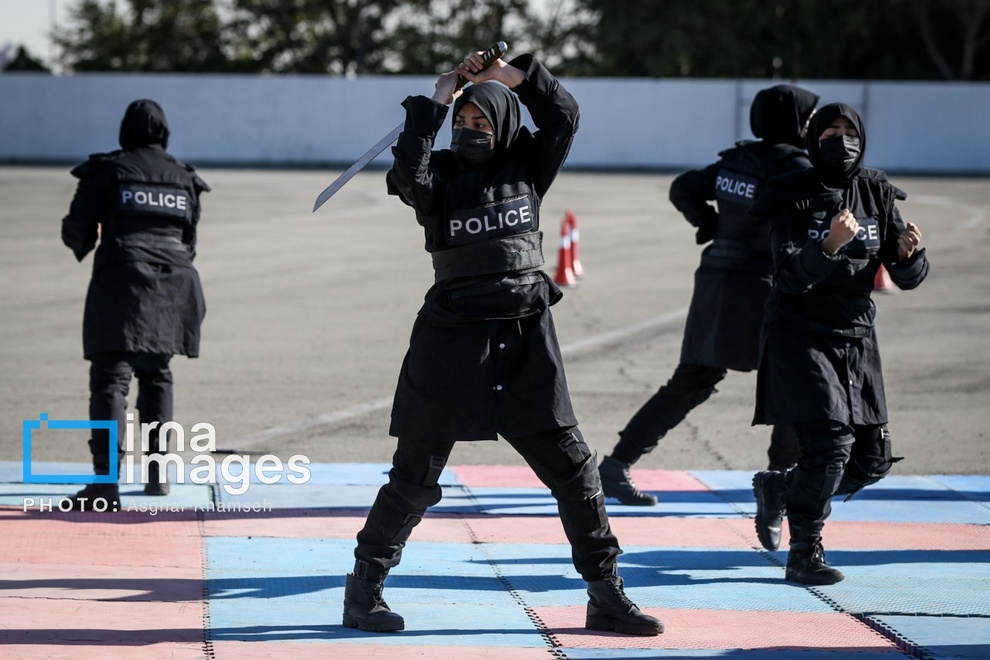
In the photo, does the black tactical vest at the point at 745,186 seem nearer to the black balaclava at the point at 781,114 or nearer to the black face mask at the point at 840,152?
the black balaclava at the point at 781,114

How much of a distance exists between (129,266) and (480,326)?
2443mm

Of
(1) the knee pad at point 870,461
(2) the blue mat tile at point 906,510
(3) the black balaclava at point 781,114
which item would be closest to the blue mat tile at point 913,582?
(1) the knee pad at point 870,461

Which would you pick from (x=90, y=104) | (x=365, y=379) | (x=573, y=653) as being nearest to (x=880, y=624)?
(x=573, y=653)

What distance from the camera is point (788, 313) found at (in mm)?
5262

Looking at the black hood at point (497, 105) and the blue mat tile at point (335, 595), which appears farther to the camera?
the blue mat tile at point (335, 595)

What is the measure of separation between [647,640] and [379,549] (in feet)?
2.97

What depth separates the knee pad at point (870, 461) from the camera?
5.36m

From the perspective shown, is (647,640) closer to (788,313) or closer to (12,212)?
(788,313)

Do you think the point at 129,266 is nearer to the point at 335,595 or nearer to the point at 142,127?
the point at 142,127

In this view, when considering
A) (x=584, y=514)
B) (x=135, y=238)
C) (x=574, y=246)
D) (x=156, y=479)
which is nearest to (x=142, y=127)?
(x=135, y=238)

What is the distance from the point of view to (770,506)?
5.61m

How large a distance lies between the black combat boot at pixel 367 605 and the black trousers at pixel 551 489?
33 mm

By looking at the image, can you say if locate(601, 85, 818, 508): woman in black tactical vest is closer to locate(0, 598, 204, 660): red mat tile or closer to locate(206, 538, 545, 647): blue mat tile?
locate(206, 538, 545, 647): blue mat tile

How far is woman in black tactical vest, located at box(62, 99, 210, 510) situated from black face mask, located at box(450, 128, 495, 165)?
91.1 inches
